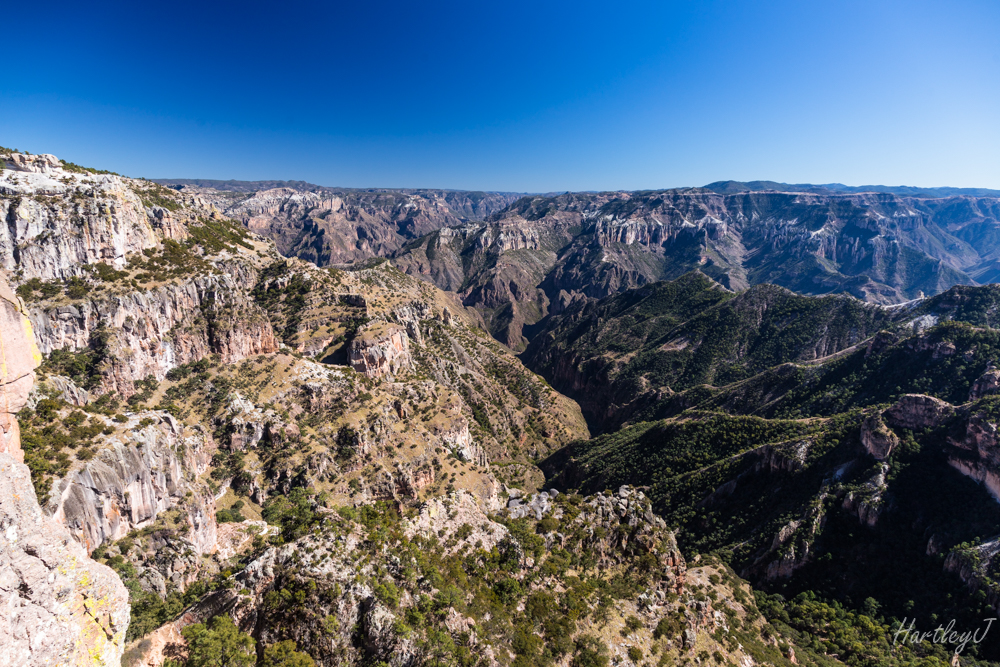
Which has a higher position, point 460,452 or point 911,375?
point 911,375

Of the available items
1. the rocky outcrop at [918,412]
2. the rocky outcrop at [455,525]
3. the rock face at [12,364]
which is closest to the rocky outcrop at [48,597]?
the rock face at [12,364]

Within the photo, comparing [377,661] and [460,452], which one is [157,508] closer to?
[377,661]

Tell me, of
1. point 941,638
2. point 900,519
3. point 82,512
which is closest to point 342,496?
point 82,512

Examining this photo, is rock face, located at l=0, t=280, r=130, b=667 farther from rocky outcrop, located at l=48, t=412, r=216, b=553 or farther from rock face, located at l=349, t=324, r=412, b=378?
rock face, located at l=349, t=324, r=412, b=378

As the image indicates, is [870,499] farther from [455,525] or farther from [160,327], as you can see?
[160,327]

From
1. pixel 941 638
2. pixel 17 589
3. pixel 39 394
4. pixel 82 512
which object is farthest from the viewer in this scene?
pixel 941 638

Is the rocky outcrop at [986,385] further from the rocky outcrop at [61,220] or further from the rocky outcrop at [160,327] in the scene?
the rocky outcrop at [61,220]
